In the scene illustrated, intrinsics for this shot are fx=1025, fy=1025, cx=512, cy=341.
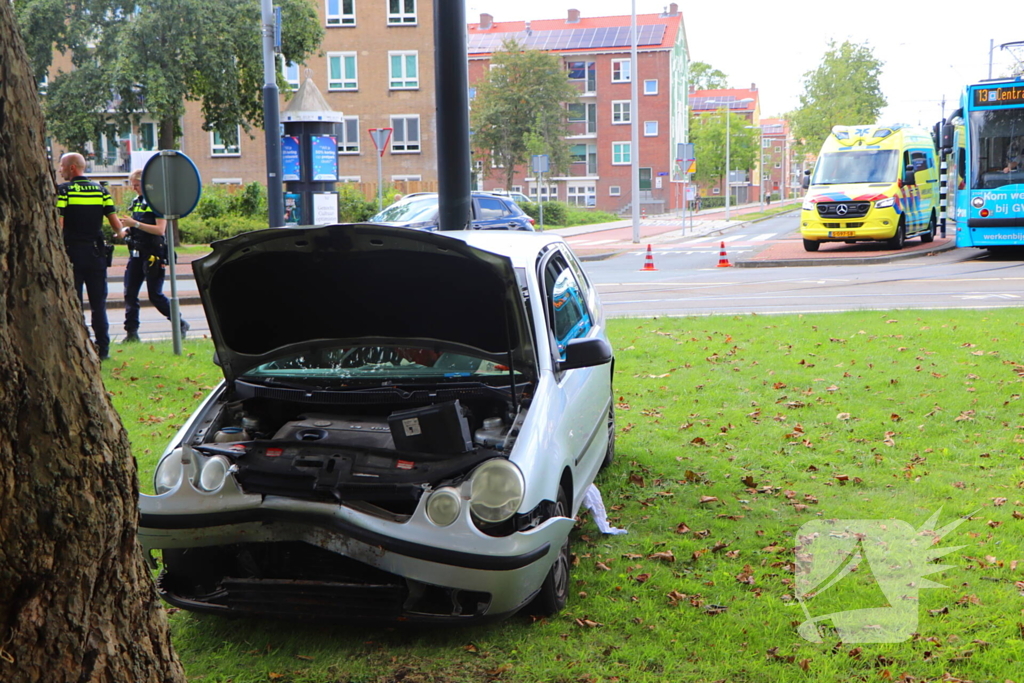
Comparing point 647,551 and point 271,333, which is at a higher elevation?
point 271,333

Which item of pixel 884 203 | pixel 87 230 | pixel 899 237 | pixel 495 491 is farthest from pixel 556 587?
pixel 899 237

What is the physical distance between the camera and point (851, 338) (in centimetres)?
1107

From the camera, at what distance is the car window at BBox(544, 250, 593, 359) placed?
5.21m

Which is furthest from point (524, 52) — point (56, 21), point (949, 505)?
point (949, 505)

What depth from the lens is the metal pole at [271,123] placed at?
749 inches

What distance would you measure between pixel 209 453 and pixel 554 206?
46741mm

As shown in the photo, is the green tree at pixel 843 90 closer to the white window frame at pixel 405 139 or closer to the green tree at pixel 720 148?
the white window frame at pixel 405 139

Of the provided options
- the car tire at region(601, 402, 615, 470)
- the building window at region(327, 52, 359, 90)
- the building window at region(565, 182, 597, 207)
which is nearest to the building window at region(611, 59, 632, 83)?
the building window at region(565, 182, 597, 207)

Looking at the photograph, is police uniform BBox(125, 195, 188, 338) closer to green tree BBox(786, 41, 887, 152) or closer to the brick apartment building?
green tree BBox(786, 41, 887, 152)

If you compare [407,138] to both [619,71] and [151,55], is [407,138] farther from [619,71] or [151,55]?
[619,71]

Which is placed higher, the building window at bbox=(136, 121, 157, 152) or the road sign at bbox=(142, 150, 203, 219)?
the building window at bbox=(136, 121, 157, 152)

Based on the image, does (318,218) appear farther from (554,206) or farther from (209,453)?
(554,206)

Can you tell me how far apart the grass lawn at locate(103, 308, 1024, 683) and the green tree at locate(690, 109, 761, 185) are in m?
80.0

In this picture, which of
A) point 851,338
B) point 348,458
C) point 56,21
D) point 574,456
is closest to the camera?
point 348,458
